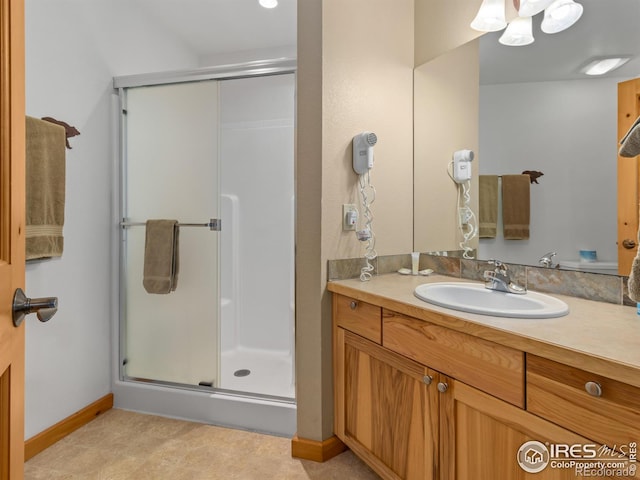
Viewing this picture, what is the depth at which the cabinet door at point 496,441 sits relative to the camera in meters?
0.82

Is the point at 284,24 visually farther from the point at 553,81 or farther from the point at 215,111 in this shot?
the point at 553,81

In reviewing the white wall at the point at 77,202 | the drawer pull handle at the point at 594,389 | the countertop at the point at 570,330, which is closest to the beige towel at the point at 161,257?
the white wall at the point at 77,202

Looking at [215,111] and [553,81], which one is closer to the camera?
[553,81]

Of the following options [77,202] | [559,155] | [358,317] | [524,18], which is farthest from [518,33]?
[77,202]

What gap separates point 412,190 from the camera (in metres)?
1.99

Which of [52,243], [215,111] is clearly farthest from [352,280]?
[52,243]

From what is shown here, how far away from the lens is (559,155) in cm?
138

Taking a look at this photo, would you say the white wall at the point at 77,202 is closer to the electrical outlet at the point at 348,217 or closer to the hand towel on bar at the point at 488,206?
the electrical outlet at the point at 348,217

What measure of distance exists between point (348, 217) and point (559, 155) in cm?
88

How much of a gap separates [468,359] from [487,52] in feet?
4.56

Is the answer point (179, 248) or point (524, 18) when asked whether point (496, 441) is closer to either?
point (524, 18)

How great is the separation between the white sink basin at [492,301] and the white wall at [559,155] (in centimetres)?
25

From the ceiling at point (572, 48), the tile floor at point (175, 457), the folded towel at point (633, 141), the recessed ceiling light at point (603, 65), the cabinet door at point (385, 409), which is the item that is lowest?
the tile floor at point (175, 457)

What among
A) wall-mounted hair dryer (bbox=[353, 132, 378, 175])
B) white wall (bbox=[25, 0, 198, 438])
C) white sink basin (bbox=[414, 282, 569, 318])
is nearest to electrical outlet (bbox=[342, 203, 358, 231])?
wall-mounted hair dryer (bbox=[353, 132, 378, 175])
